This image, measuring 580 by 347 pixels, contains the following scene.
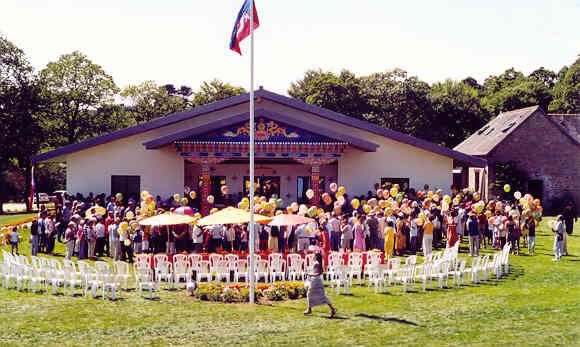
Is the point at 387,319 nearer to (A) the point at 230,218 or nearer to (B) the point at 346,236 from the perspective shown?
(A) the point at 230,218

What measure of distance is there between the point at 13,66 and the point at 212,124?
2582 cm

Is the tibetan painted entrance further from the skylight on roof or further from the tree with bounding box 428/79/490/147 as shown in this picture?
the tree with bounding box 428/79/490/147

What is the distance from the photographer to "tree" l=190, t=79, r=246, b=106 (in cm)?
6938

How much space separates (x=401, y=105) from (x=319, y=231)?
45632 mm

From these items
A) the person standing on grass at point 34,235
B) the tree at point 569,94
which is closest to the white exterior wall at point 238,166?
the person standing on grass at point 34,235

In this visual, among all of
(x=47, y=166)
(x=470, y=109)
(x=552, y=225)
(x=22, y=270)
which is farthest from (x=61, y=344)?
(x=470, y=109)

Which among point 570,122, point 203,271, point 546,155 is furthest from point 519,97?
point 203,271

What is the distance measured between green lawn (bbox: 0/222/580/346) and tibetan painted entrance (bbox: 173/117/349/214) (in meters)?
14.2

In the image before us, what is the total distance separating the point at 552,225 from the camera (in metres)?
23.2

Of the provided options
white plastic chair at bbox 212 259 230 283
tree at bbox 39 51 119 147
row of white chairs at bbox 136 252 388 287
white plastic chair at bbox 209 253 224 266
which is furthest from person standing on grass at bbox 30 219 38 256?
tree at bbox 39 51 119 147

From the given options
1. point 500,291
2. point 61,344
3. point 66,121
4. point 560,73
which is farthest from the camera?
point 560,73

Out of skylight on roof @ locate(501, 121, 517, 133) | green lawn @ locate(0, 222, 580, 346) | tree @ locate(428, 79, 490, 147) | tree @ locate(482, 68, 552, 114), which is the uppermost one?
tree @ locate(482, 68, 552, 114)

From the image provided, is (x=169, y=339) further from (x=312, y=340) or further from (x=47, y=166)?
(x=47, y=166)

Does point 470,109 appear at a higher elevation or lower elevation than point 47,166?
higher
